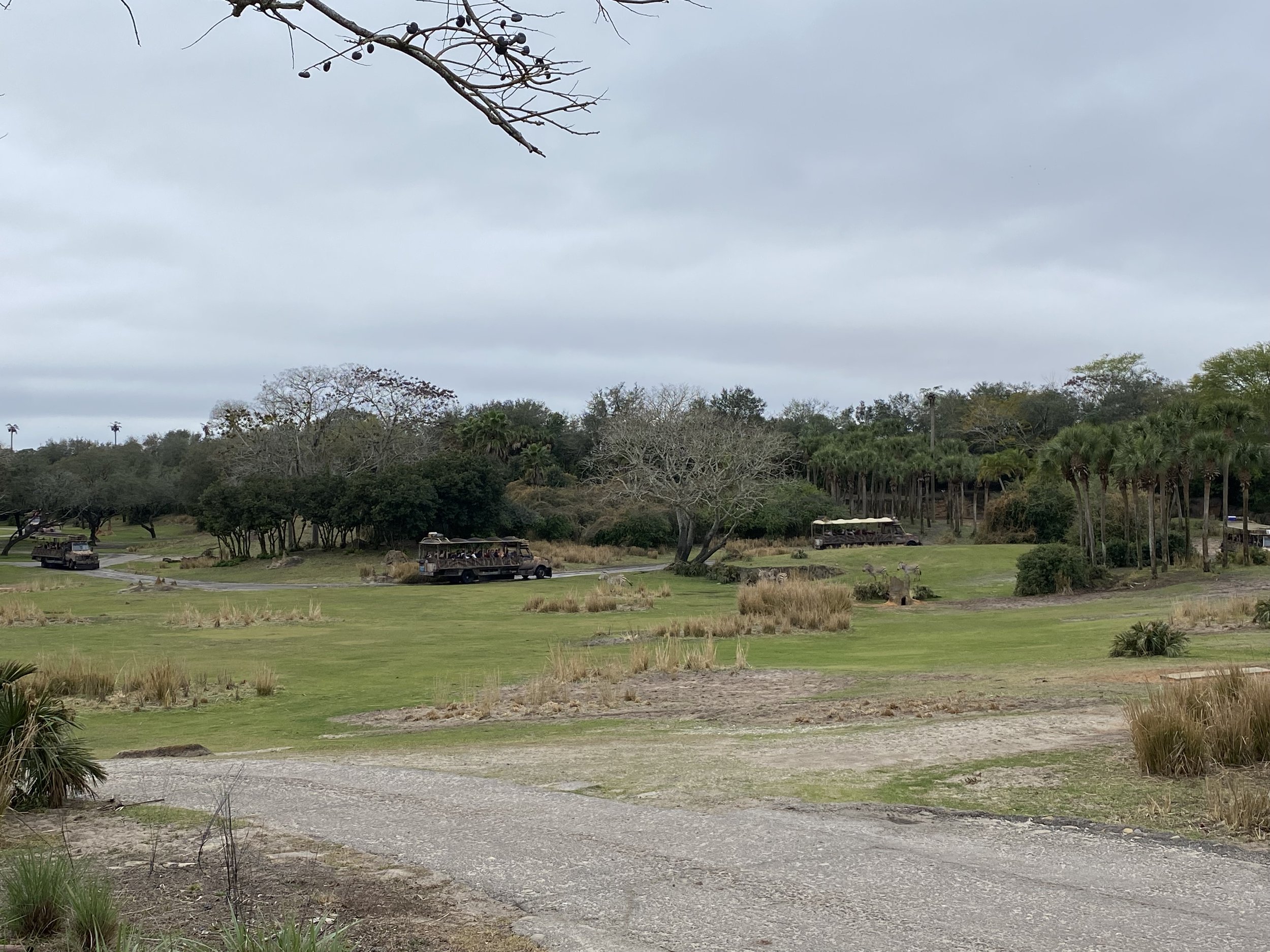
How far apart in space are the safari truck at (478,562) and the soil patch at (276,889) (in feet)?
156

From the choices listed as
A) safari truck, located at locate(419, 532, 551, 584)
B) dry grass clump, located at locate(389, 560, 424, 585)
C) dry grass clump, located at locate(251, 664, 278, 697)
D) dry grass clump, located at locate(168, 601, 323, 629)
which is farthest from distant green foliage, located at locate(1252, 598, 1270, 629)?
dry grass clump, located at locate(389, 560, 424, 585)

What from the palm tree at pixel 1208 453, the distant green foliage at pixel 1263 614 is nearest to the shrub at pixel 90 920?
the distant green foliage at pixel 1263 614

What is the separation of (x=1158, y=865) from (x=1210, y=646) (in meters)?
15.1

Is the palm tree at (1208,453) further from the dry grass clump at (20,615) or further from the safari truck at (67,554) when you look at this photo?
the safari truck at (67,554)

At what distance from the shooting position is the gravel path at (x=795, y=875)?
530cm

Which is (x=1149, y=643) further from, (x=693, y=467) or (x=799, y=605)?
(x=693, y=467)

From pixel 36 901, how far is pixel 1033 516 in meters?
69.2

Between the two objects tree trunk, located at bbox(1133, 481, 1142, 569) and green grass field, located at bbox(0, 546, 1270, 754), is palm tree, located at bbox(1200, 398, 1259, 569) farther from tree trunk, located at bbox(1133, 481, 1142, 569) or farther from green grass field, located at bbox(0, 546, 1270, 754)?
green grass field, located at bbox(0, 546, 1270, 754)

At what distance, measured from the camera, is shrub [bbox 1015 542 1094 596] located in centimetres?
4206

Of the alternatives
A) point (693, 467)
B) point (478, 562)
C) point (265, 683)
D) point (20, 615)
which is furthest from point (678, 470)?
point (265, 683)

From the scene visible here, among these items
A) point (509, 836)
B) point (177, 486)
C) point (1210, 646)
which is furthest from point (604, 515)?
point (509, 836)

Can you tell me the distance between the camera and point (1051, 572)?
42188mm

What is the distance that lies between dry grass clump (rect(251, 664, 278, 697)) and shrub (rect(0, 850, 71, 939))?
539 inches

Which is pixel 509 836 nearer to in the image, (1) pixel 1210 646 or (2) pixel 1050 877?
(2) pixel 1050 877
